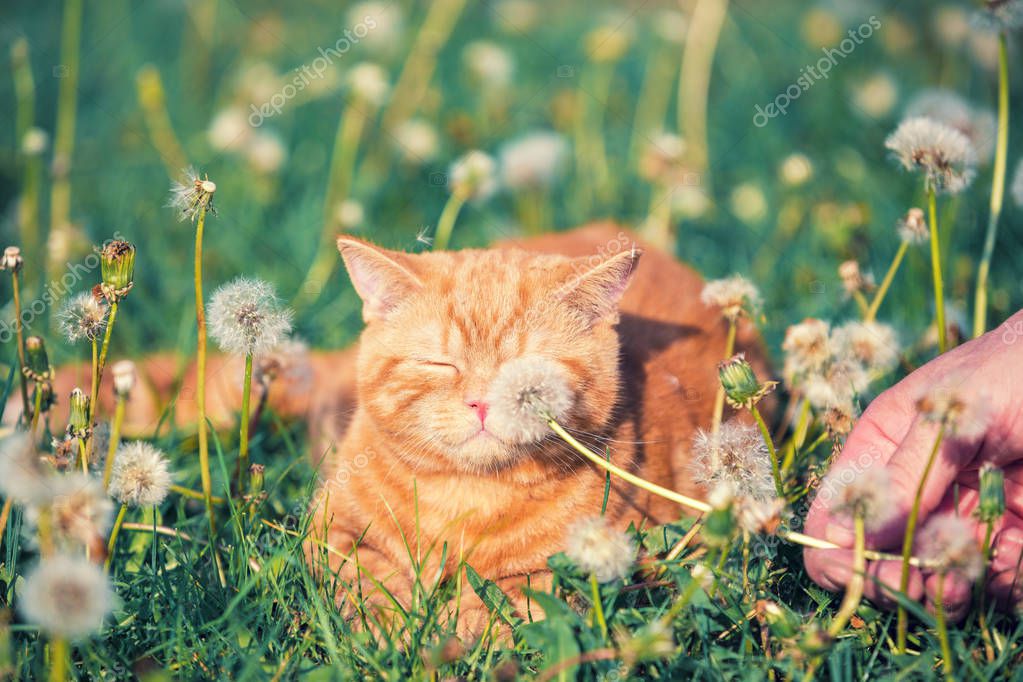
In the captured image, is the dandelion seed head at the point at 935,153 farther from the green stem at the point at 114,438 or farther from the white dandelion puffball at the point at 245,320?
the green stem at the point at 114,438

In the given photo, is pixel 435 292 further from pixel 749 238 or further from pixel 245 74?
pixel 245 74

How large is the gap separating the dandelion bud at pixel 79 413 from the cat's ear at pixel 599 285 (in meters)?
1.06

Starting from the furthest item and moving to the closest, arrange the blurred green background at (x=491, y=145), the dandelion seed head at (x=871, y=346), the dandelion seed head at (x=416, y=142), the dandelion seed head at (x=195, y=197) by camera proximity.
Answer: the dandelion seed head at (x=416, y=142)
the blurred green background at (x=491, y=145)
the dandelion seed head at (x=871, y=346)
the dandelion seed head at (x=195, y=197)

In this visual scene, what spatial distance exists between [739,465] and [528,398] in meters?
0.49

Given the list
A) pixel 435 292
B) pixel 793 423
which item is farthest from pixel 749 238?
pixel 435 292

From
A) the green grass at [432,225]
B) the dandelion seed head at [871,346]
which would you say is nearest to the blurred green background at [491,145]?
the green grass at [432,225]

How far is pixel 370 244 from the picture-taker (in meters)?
2.04

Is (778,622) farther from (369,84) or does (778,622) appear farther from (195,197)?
(369,84)

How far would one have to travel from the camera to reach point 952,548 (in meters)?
1.44

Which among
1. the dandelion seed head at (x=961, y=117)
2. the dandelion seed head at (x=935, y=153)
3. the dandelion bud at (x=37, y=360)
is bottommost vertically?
the dandelion bud at (x=37, y=360)

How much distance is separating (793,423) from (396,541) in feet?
4.06

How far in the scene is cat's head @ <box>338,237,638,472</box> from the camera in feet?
6.32

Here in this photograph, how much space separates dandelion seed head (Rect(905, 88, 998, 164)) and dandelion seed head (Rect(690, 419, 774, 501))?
1610 millimetres

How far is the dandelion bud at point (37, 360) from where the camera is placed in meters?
1.74
